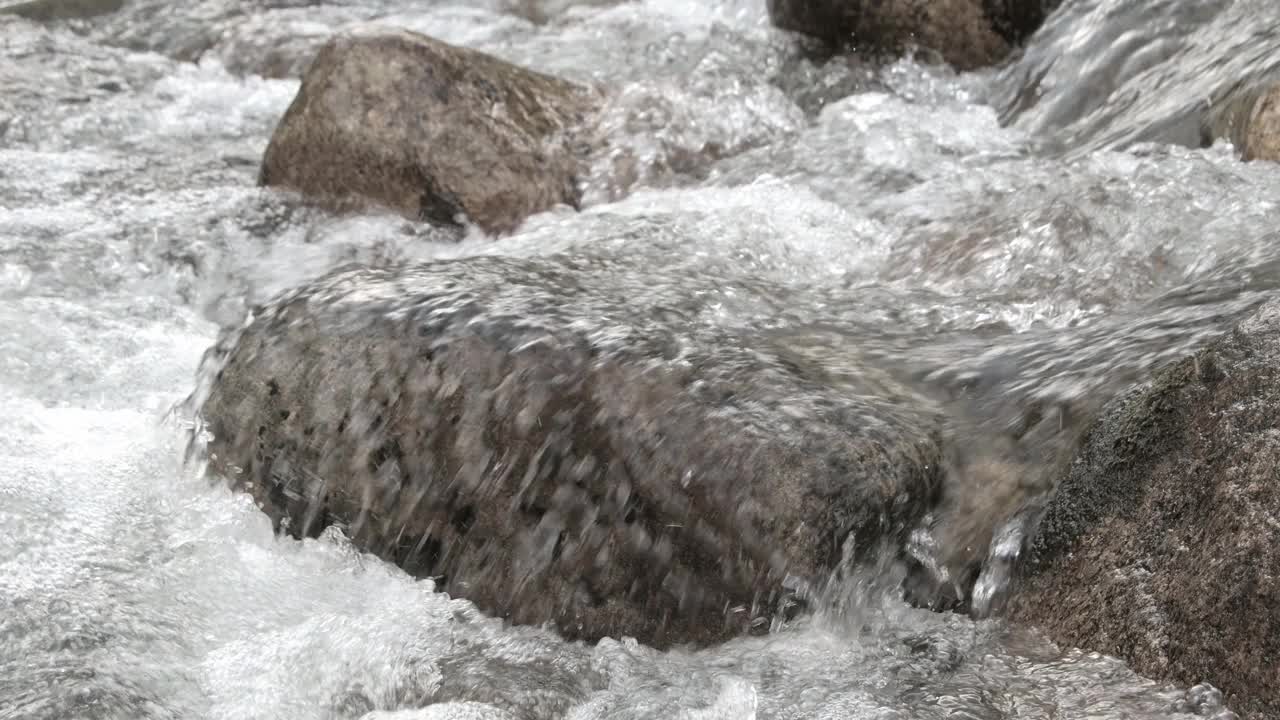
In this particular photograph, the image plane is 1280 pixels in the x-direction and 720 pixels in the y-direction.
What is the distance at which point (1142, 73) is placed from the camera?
5551mm

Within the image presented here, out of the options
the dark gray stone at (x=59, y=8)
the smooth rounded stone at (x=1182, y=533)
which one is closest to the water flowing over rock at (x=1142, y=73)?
the smooth rounded stone at (x=1182, y=533)

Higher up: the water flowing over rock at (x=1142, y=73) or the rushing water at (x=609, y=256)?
the water flowing over rock at (x=1142, y=73)

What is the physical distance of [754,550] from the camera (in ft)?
8.66

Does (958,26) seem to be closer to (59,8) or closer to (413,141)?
(413,141)

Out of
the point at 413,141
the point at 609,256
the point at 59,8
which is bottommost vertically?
the point at 59,8

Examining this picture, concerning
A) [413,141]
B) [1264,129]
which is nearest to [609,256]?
[413,141]

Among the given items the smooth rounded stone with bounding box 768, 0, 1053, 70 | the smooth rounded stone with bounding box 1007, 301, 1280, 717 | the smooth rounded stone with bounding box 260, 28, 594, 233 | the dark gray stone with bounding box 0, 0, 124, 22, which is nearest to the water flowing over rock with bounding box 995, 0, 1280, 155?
the smooth rounded stone with bounding box 768, 0, 1053, 70

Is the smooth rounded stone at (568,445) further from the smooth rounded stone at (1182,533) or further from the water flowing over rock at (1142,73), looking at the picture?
the water flowing over rock at (1142,73)

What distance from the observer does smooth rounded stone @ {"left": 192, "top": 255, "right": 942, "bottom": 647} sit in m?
2.66

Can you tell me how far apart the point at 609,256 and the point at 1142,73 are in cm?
268

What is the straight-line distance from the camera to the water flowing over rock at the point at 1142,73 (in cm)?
464

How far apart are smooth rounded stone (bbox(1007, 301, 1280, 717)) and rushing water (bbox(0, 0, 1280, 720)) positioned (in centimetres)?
7

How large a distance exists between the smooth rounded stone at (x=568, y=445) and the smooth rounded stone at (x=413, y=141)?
2030 mm

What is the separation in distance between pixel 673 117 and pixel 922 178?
134 cm
